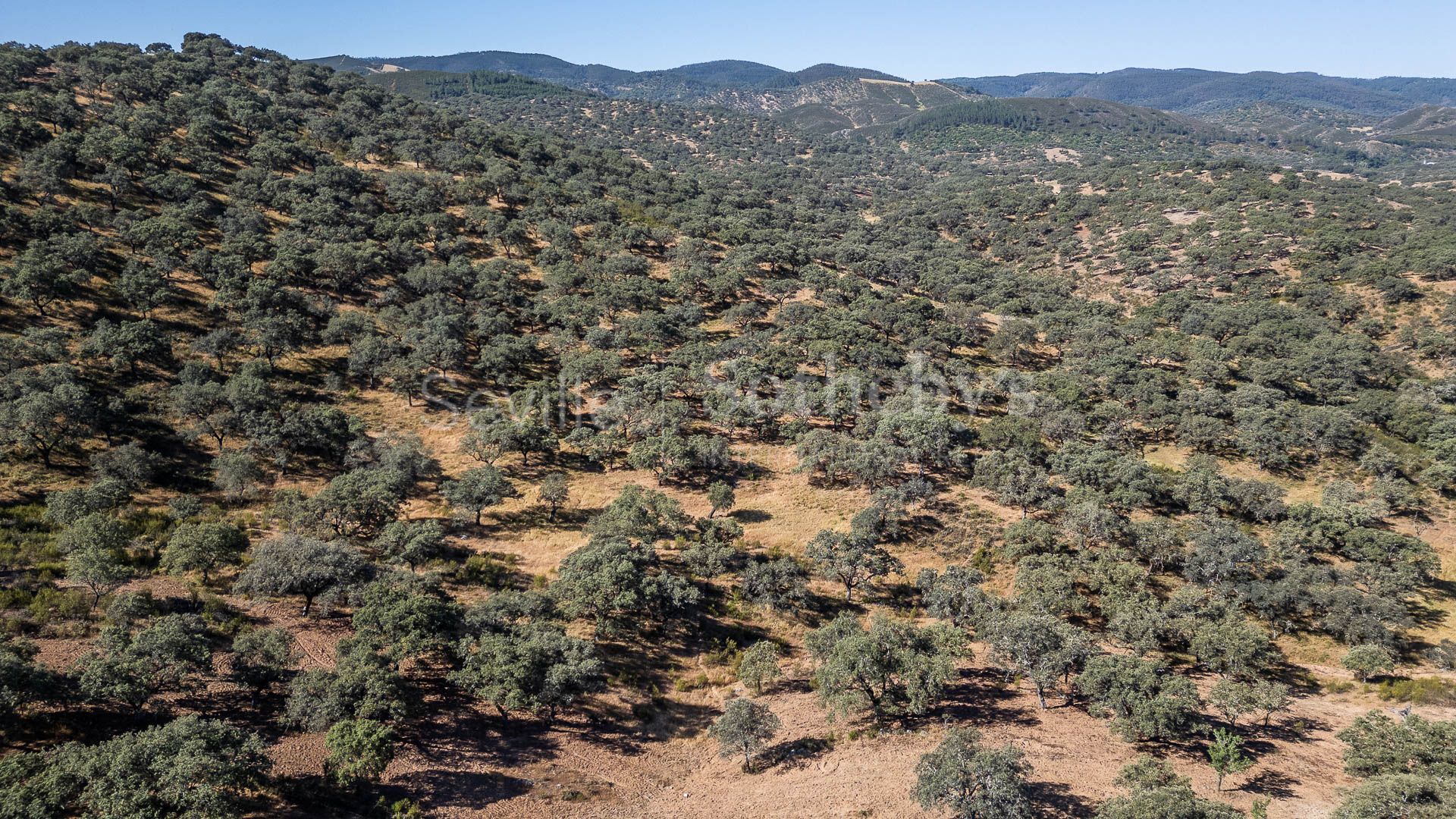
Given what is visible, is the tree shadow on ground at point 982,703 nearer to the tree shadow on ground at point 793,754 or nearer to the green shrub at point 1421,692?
the tree shadow on ground at point 793,754

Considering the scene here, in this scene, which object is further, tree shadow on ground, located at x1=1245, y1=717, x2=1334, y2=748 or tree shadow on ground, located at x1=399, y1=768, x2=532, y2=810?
tree shadow on ground, located at x1=1245, y1=717, x2=1334, y2=748

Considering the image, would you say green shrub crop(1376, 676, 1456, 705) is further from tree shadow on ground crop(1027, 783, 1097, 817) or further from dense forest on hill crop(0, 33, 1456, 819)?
tree shadow on ground crop(1027, 783, 1097, 817)

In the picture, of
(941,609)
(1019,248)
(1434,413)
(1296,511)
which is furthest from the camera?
Result: (1019,248)

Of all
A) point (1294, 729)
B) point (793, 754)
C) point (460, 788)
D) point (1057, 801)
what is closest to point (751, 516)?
point (793, 754)

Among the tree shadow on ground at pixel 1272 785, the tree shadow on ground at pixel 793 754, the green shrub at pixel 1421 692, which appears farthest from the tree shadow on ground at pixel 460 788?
the green shrub at pixel 1421 692

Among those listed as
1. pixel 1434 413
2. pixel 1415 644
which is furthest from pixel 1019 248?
pixel 1415 644

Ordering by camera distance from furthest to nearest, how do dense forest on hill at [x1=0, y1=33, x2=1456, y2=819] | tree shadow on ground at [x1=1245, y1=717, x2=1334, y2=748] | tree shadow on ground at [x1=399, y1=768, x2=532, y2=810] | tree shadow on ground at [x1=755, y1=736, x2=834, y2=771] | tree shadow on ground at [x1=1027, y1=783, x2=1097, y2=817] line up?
tree shadow on ground at [x1=1245, y1=717, x2=1334, y2=748]
tree shadow on ground at [x1=755, y1=736, x2=834, y2=771]
dense forest on hill at [x1=0, y1=33, x2=1456, y2=819]
tree shadow on ground at [x1=399, y1=768, x2=532, y2=810]
tree shadow on ground at [x1=1027, y1=783, x2=1097, y2=817]

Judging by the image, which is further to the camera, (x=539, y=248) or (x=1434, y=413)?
(x=539, y=248)

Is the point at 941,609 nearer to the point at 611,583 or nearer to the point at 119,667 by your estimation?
the point at 611,583

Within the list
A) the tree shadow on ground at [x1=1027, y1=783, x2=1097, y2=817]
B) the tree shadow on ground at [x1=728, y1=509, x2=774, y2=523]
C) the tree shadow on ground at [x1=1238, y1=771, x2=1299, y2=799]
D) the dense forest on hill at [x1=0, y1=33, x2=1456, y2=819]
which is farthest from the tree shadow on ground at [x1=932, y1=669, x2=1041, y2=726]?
the tree shadow on ground at [x1=728, y1=509, x2=774, y2=523]
